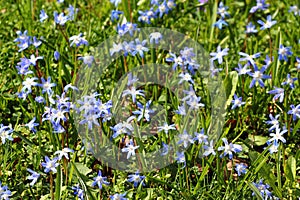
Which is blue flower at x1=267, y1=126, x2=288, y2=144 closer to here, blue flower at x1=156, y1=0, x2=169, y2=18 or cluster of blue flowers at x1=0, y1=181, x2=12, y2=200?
blue flower at x1=156, y1=0, x2=169, y2=18

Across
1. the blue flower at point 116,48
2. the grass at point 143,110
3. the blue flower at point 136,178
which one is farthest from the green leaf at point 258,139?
the blue flower at point 116,48

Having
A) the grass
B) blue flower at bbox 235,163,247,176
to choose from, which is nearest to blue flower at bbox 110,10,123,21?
the grass

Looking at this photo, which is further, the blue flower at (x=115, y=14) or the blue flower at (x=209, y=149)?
the blue flower at (x=115, y=14)

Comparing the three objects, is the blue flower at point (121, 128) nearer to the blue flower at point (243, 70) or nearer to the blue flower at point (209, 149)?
the blue flower at point (209, 149)

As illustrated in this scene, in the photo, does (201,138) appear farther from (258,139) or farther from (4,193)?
(4,193)

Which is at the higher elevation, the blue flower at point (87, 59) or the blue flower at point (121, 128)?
the blue flower at point (87, 59)

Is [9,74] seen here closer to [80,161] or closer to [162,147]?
[80,161]

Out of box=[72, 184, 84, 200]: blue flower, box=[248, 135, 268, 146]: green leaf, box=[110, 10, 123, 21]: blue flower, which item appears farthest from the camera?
box=[110, 10, 123, 21]: blue flower

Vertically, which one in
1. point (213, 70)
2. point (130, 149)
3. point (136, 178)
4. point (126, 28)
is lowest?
point (136, 178)

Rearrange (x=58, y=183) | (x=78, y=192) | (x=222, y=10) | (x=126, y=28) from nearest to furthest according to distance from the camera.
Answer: (x=58, y=183)
(x=78, y=192)
(x=126, y=28)
(x=222, y=10)

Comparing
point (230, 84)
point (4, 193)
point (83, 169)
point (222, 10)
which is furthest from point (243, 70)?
point (4, 193)

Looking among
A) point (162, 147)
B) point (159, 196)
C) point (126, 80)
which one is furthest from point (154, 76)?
point (159, 196)
